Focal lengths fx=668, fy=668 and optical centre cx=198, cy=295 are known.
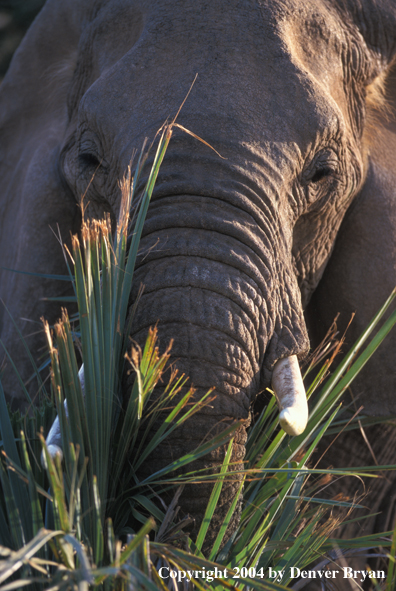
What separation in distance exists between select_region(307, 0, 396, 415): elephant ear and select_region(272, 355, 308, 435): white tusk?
479mm

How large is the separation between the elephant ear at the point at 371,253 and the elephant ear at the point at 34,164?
31.9 inches

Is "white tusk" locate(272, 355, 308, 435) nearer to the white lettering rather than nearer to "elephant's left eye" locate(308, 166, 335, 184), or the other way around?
the white lettering

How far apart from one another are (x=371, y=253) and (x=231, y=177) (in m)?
0.59

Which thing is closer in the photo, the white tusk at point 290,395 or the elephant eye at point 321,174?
the white tusk at point 290,395

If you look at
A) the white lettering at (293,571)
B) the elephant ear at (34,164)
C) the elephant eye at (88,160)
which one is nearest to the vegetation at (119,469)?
the white lettering at (293,571)

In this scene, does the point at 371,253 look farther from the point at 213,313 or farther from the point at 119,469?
the point at 119,469

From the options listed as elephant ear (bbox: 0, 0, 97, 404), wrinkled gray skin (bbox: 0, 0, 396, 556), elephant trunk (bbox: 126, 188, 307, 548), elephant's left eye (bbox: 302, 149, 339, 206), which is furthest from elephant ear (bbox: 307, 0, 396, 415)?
elephant ear (bbox: 0, 0, 97, 404)

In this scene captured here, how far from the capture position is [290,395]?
1.29 m

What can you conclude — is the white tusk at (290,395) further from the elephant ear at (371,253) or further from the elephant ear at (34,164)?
the elephant ear at (34,164)

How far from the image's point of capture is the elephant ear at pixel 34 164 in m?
2.04

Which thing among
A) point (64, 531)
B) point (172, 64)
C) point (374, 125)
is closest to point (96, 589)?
point (64, 531)

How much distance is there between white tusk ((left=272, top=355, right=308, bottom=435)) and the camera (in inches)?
45.3

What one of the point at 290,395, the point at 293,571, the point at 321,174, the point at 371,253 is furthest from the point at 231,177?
the point at 293,571

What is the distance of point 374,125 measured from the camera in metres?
1.99
